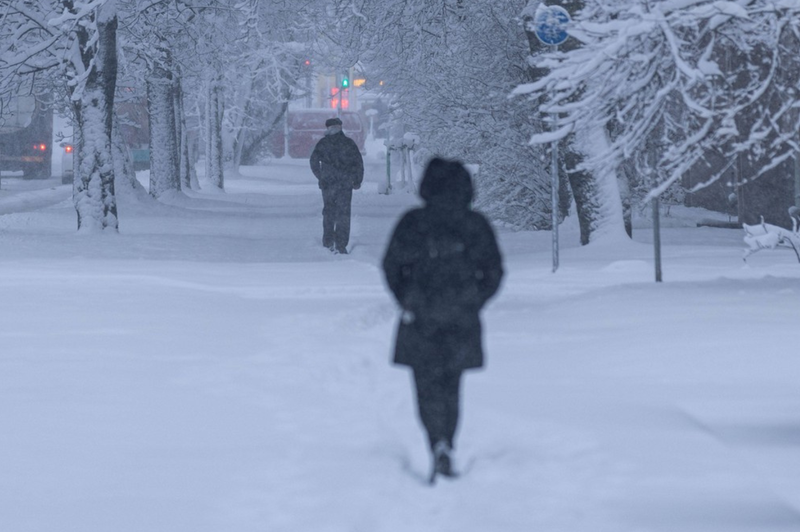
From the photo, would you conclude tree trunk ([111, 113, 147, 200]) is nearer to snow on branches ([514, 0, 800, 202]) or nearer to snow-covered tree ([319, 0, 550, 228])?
snow-covered tree ([319, 0, 550, 228])

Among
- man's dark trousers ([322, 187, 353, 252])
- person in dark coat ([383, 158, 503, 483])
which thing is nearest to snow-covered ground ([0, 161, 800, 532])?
person in dark coat ([383, 158, 503, 483])

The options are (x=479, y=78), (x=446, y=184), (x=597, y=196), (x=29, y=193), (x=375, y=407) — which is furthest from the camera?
(x=29, y=193)


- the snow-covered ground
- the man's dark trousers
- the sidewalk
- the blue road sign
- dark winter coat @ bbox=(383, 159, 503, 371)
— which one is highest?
the blue road sign

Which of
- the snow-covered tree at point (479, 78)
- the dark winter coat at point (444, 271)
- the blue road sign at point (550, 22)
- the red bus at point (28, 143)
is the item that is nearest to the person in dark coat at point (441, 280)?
the dark winter coat at point (444, 271)

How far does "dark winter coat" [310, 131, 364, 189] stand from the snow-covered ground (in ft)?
12.0

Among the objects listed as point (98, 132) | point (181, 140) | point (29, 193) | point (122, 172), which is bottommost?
point (29, 193)

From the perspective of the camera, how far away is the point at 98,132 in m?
20.9

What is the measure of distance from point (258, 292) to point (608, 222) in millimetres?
5911

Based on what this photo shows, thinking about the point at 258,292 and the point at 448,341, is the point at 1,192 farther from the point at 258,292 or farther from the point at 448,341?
the point at 448,341

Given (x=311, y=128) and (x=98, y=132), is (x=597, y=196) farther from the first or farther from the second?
(x=311, y=128)

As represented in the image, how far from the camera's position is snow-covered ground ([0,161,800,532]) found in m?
5.57

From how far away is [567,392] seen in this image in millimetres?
8086

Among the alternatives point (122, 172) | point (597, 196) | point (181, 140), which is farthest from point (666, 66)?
point (181, 140)

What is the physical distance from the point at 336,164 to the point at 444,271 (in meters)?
12.5
